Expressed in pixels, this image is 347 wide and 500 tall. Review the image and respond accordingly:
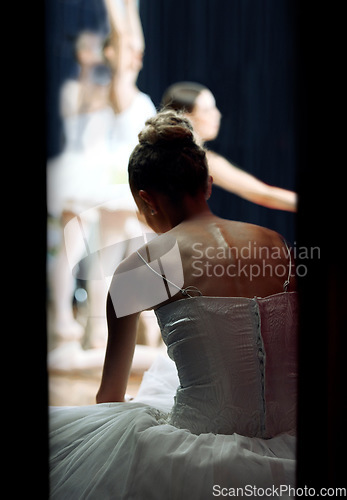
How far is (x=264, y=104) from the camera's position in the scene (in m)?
1.16

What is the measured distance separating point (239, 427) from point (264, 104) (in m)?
0.70

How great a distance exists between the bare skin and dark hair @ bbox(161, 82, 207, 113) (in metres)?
0.20

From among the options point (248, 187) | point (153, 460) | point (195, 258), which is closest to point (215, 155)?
point (248, 187)

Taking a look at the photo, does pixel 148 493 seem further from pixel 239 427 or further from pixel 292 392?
pixel 292 392

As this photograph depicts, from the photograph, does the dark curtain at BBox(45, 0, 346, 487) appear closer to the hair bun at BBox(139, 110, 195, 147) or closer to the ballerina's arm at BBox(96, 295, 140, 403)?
the hair bun at BBox(139, 110, 195, 147)

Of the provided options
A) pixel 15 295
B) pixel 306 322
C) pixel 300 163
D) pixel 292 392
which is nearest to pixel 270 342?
pixel 292 392

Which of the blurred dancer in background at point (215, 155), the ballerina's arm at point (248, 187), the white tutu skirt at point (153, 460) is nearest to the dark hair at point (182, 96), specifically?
the blurred dancer in background at point (215, 155)

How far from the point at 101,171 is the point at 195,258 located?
288 mm

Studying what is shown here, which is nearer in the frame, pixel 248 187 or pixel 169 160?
pixel 248 187

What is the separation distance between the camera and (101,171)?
4.02ft

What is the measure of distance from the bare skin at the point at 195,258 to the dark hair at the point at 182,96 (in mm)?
199

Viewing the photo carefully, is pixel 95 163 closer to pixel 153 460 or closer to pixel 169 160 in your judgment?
pixel 169 160

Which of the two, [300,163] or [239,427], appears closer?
[300,163]

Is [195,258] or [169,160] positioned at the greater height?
[169,160]
